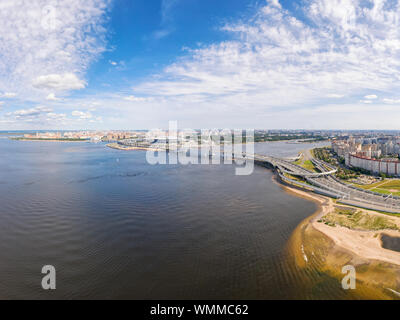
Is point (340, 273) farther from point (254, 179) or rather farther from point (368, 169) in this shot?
point (368, 169)

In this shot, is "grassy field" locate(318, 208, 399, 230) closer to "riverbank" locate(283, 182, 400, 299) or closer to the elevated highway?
"riverbank" locate(283, 182, 400, 299)

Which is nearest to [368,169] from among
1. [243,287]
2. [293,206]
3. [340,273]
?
[293,206]

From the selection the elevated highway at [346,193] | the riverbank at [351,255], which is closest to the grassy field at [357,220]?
the riverbank at [351,255]

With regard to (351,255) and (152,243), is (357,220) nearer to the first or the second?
(351,255)

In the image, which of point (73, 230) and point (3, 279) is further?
point (73, 230)

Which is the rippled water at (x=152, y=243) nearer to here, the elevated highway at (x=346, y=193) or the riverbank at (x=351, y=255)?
the riverbank at (x=351, y=255)

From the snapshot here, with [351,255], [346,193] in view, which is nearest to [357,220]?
[351,255]
